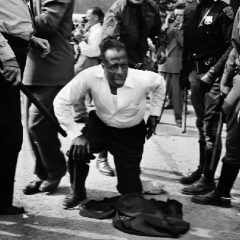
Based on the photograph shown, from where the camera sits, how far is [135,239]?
3.31m

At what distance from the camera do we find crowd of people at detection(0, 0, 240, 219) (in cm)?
348

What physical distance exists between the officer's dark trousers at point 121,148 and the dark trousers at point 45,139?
1.29 feet

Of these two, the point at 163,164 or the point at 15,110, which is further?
the point at 163,164

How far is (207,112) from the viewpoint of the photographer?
425cm

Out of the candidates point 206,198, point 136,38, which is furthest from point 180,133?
point 206,198

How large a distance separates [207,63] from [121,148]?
1098mm

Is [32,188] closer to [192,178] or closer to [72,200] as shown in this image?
[72,200]

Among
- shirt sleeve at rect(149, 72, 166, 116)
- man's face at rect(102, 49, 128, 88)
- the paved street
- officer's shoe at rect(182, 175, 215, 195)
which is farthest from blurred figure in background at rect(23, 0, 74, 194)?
officer's shoe at rect(182, 175, 215, 195)

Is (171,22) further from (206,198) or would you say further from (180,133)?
(206,198)

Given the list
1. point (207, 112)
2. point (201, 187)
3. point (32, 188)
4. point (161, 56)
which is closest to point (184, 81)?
point (207, 112)

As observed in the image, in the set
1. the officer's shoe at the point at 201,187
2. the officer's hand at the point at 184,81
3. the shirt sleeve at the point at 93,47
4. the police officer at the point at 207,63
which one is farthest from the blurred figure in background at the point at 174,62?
the officer's shoe at the point at 201,187

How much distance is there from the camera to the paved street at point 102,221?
3.39 metres

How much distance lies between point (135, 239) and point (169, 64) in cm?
516

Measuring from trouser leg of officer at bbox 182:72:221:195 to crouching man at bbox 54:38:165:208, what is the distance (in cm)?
53
